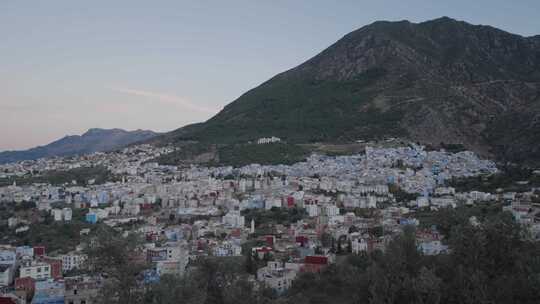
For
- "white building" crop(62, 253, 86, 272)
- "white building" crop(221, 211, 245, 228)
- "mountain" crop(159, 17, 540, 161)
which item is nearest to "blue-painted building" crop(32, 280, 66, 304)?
"white building" crop(62, 253, 86, 272)

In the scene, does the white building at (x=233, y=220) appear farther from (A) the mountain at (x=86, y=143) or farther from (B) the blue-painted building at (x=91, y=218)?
(A) the mountain at (x=86, y=143)

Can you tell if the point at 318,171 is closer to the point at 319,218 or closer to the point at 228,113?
the point at 319,218

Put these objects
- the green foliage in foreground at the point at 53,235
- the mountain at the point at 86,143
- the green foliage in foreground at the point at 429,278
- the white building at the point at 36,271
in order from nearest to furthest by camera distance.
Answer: the green foliage in foreground at the point at 429,278 → the white building at the point at 36,271 → the green foliage in foreground at the point at 53,235 → the mountain at the point at 86,143

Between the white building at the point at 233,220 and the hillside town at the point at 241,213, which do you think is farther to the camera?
the white building at the point at 233,220

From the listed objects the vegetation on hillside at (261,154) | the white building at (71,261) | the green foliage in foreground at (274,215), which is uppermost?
the vegetation on hillside at (261,154)

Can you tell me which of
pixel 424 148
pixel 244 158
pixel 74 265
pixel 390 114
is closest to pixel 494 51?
pixel 390 114

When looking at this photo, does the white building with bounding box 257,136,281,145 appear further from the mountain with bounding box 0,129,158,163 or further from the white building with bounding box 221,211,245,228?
the mountain with bounding box 0,129,158,163

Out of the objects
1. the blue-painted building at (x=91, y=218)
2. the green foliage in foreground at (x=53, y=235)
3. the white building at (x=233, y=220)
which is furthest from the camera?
the blue-painted building at (x=91, y=218)

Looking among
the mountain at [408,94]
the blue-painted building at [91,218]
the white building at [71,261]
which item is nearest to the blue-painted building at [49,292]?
the white building at [71,261]
